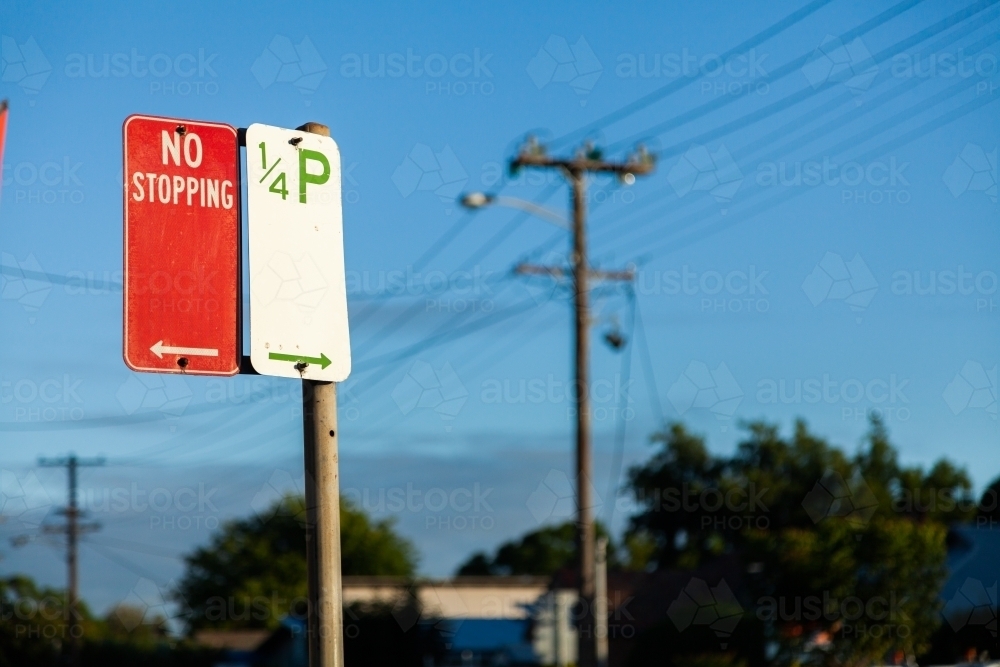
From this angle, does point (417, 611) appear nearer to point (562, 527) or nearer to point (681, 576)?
point (681, 576)

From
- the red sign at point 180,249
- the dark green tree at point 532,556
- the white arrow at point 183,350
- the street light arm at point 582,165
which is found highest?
the street light arm at point 582,165

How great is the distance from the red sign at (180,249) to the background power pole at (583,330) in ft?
53.2

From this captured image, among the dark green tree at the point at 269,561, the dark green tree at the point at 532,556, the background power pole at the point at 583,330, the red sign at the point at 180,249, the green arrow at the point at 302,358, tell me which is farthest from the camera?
the dark green tree at the point at 532,556

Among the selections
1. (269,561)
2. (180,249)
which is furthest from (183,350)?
(269,561)

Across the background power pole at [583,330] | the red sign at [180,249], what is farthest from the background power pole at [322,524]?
the background power pole at [583,330]

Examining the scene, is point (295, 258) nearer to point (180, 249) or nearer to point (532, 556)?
point (180, 249)

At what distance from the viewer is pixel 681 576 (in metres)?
48.5

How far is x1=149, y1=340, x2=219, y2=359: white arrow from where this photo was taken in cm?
399

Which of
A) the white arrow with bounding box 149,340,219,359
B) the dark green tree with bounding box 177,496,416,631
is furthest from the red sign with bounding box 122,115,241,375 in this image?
the dark green tree with bounding box 177,496,416,631

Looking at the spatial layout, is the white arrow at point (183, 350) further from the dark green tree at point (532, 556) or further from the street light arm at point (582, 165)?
the dark green tree at point (532, 556)

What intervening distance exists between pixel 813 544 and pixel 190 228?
26.8m

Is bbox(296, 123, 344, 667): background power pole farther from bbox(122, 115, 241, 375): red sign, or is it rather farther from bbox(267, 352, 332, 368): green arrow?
bbox(122, 115, 241, 375): red sign

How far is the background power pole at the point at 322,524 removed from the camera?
407 cm

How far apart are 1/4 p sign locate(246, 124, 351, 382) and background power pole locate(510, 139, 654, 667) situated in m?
16.0
